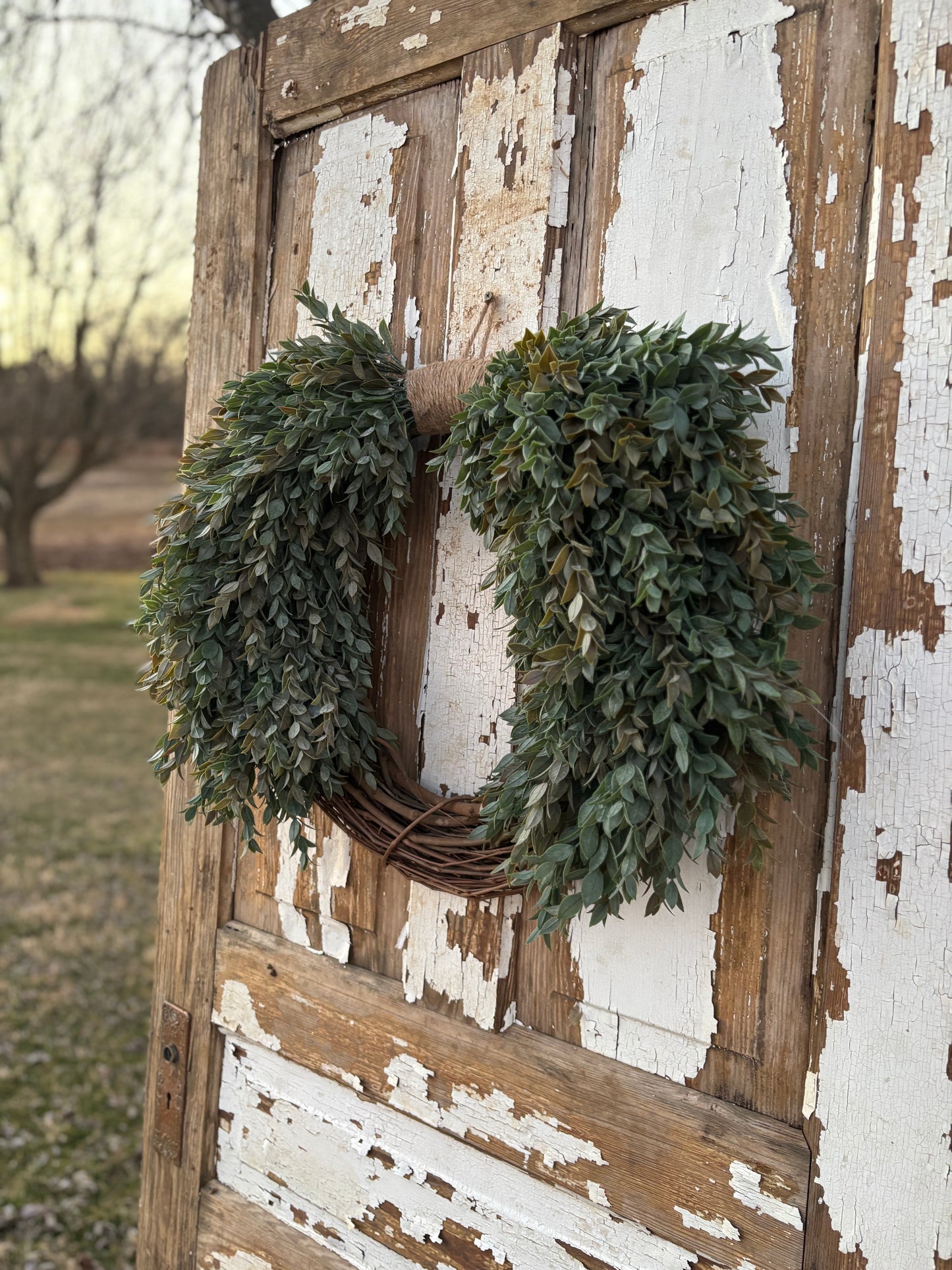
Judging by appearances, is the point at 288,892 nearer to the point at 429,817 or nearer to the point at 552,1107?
the point at 429,817

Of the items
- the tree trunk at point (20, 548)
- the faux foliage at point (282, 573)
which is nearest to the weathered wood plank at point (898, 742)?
the faux foliage at point (282, 573)

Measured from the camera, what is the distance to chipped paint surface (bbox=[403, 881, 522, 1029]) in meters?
1.31

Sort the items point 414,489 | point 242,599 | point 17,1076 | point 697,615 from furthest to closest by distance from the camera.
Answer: point 17,1076 < point 414,489 < point 242,599 < point 697,615

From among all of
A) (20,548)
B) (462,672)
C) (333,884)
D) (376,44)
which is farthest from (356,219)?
(20,548)

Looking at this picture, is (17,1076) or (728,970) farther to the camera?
(17,1076)

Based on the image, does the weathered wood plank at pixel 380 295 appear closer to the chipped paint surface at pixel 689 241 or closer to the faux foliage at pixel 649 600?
the chipped paint surface at pixel 689 241

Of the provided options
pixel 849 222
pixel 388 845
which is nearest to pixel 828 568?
pixel 849 222

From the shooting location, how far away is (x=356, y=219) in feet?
5.00

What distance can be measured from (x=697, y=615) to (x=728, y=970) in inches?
17.6

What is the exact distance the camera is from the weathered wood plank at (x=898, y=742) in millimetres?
959

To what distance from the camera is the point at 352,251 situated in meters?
1.53

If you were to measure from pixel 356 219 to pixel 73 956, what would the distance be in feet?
13.5

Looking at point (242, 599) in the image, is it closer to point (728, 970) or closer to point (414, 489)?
point (414, 489)

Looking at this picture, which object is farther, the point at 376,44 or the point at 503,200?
the point at 376,44
